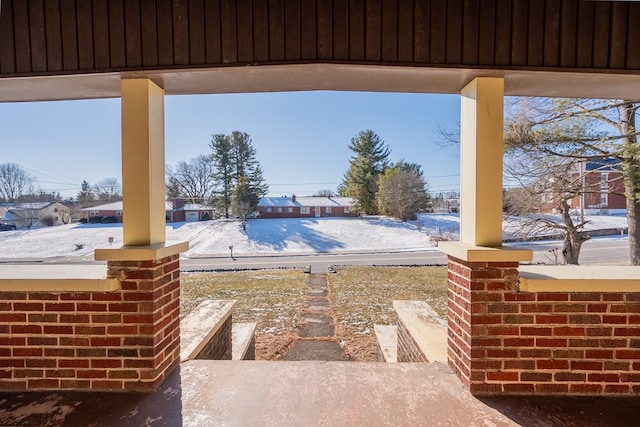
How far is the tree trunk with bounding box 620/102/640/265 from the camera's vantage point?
5.68m

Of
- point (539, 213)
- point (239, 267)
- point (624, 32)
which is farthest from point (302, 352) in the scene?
point (239, 267)

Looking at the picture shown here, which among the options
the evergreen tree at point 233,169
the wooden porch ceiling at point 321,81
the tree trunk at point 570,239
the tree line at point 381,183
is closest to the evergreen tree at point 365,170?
the tree line at point 381,183

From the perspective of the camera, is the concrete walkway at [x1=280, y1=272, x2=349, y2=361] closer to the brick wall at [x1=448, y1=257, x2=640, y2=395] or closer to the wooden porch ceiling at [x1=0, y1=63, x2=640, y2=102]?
the brick wall at [x1=448, y1=257, x2=640, y2=395]

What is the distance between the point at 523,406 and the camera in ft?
5.87

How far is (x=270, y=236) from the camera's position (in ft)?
77.6

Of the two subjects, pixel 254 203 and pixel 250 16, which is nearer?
pixel 250 16

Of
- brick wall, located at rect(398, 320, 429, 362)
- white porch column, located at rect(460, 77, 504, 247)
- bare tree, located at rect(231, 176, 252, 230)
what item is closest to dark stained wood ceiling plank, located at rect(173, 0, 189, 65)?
white porch column, located at rect(460, 77, 504, 247)

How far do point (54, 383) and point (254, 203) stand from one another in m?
27.8

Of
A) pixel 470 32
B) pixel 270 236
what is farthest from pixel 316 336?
pixel 270 236

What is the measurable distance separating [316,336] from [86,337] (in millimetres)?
3959

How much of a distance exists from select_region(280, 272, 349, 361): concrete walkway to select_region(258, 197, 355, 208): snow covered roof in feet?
94.0

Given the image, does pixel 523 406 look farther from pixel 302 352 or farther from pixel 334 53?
pixel 302 352

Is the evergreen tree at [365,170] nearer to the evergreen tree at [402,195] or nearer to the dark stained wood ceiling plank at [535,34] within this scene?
the evergreen tree at [402,195]

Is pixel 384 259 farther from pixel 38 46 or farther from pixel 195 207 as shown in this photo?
pixel 195 207
